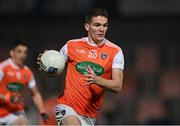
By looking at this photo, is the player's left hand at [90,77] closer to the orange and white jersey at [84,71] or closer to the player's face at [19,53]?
the orange and white jersey at [84,71]

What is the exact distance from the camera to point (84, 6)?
18203 millimetres

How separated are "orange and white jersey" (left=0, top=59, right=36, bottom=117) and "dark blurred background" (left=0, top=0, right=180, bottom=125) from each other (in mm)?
5840

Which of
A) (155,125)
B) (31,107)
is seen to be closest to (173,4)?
(155,125)

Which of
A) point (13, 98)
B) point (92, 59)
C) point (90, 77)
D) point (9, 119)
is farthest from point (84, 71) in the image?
point (9, 119)

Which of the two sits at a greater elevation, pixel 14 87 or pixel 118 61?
pixel 118 61

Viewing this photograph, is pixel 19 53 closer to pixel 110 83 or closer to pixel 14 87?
pixel 14 87

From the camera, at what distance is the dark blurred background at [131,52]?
19.0 m

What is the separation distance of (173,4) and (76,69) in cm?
944

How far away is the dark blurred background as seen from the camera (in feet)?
62.4

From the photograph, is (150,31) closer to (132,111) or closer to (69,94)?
(132,111)

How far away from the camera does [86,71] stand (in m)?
9.16

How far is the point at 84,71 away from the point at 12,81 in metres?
3.66

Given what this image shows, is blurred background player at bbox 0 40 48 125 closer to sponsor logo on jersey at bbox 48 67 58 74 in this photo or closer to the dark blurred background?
sponsor logo on jersey at bbox 48 67 58 74

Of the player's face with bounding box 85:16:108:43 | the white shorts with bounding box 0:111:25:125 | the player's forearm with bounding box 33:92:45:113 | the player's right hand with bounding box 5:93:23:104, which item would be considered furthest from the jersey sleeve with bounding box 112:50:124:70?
the white shorts with bounding box 0:111:25:125
